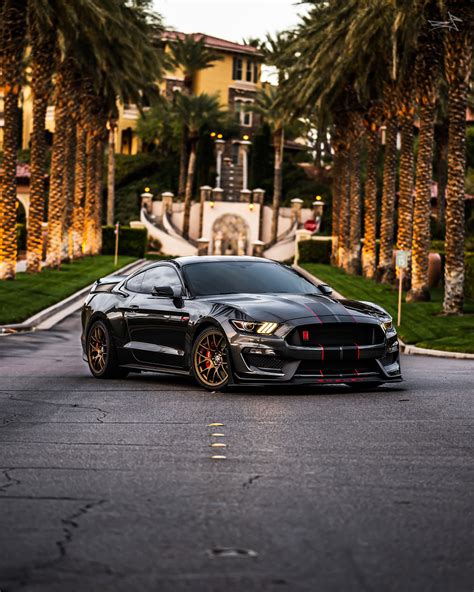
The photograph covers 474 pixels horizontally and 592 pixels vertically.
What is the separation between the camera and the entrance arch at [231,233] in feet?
290

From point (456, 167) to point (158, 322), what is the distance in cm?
1957

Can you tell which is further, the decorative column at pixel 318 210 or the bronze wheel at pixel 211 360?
the decorative column at pixel 318 210

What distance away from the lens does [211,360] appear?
14.1 metres

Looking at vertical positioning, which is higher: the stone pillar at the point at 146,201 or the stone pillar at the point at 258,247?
the stone pillar at the point at 146,201

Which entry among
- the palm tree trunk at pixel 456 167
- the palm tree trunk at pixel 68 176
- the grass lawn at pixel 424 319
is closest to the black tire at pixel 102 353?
the grass lawn at pixel 424 319

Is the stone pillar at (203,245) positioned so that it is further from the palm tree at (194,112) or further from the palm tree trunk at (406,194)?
the palm tree trunk at (406,194)

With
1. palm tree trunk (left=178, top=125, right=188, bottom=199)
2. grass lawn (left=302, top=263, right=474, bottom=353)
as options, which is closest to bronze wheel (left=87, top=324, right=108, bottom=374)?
grass lawn (left=302, top=263, right=474, bottom=353)

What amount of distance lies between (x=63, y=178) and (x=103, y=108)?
10.3m

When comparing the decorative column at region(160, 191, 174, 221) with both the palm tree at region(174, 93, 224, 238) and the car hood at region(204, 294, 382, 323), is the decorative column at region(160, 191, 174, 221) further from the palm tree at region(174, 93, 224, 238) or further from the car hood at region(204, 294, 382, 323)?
the car hood at region(204, 294, 382, 323)

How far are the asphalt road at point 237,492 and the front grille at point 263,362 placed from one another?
35cm

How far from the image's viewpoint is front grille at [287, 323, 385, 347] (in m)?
13.6

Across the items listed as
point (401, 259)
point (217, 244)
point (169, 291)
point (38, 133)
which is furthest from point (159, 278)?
point (217, 244)

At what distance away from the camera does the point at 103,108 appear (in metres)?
61.7

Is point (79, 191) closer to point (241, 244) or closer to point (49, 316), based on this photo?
point (49, 316)
